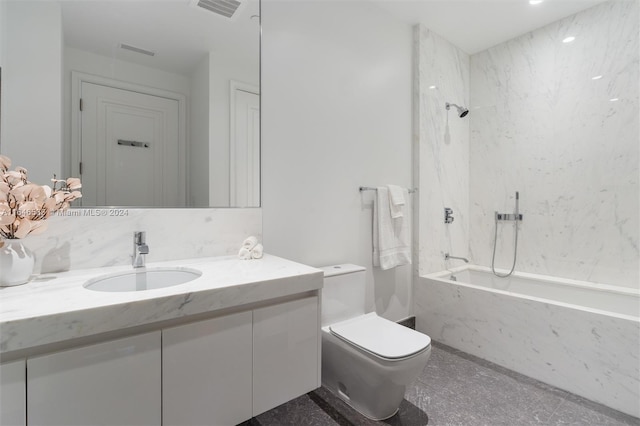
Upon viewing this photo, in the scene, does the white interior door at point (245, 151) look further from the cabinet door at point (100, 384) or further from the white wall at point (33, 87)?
the cabinet door at point (100, 384)

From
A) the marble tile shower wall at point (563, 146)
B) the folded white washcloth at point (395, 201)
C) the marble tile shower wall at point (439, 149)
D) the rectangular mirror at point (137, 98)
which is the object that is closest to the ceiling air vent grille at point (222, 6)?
the rectangular mirror at point (137, 98)

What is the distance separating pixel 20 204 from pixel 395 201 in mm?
2003

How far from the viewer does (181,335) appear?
957mm

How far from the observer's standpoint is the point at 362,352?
1.56 m

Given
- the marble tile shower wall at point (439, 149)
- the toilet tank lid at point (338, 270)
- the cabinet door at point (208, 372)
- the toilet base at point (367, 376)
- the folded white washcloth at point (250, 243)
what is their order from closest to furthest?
the cabinet door at point (208, 372) → the toilet base at point (367, 376) → the folded white washcloth at point (250, 243) → the toilet tank lid at point (338, 270) → the marble tile shower wall at point (439, 149)

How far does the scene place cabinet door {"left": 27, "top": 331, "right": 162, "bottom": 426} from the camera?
76cm

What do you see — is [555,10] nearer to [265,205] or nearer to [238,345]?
[265,205]

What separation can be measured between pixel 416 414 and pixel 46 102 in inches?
88.8

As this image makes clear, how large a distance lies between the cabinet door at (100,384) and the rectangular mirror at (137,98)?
2.57ft

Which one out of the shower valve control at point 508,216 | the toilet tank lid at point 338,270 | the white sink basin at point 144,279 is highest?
the shower valve control at point 508,216

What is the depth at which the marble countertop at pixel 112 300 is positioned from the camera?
0.75 metres

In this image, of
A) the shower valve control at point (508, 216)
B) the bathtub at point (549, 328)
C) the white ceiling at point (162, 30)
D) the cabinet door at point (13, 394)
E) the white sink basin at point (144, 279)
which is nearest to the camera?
the cabinet door at point (13, 394)

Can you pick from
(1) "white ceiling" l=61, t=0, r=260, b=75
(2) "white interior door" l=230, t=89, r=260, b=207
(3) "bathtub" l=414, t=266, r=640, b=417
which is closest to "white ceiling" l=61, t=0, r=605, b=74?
(1) "white ceiling" l=61, t=0, r=260, b=75

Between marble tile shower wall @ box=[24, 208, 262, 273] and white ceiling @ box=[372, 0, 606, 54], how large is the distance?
6.55 ft
